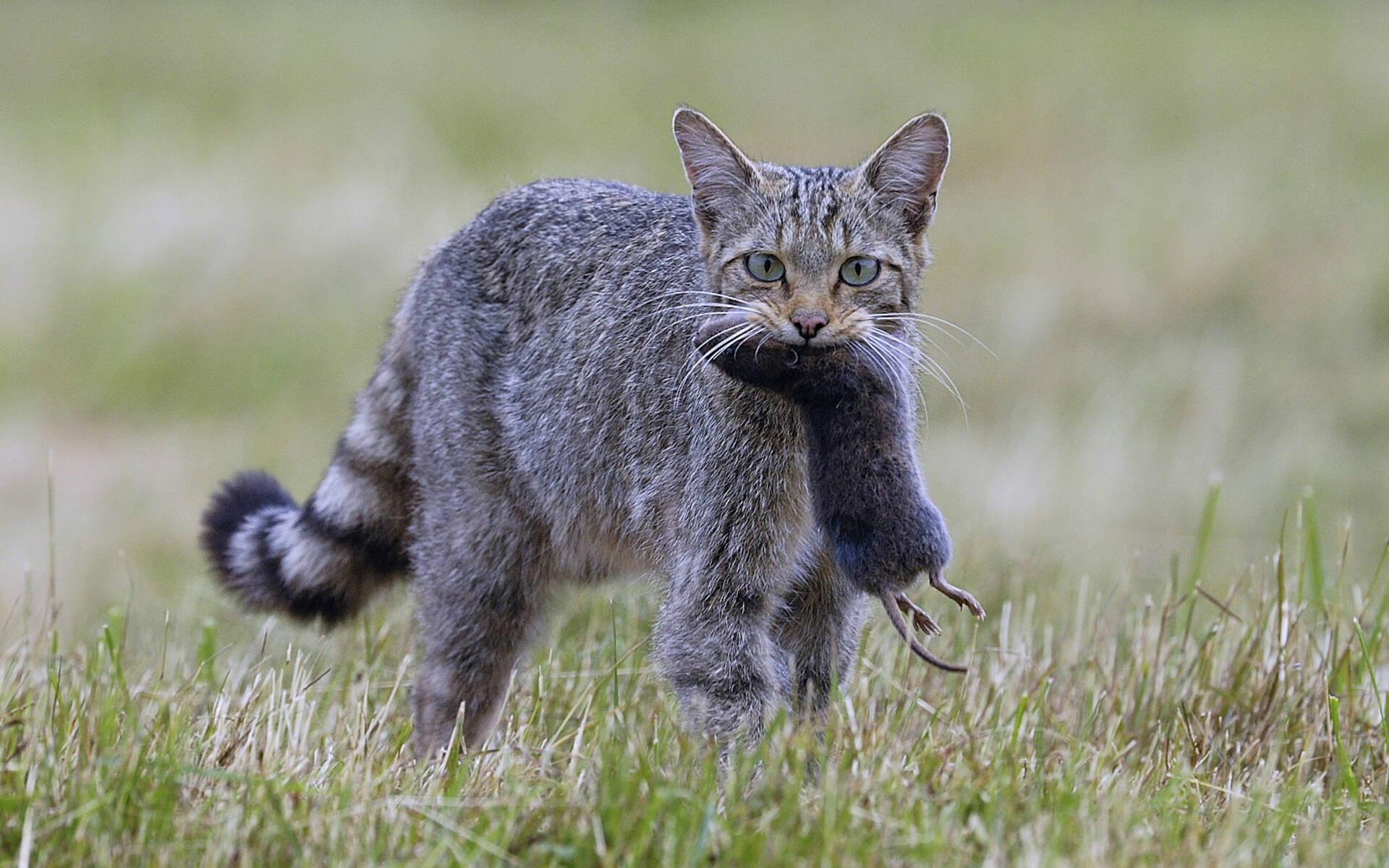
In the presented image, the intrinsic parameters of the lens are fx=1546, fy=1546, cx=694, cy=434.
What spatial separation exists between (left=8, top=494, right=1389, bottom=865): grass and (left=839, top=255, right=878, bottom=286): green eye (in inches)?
40.0

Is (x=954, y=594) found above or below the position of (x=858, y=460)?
below

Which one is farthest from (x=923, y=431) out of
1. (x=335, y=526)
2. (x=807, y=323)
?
(x=335, y=526)

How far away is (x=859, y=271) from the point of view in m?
3.72

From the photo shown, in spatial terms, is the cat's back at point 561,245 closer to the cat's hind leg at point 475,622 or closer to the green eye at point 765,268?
the green eye at point 765,268

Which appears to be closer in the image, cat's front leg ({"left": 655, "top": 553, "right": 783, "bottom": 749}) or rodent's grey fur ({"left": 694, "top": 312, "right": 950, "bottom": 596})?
rodent's grey fur ({"left": 694, "top": 312, "right": 950, "bottom": 596})

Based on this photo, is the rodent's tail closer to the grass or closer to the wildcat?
the wildcat

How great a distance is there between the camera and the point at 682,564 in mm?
3812

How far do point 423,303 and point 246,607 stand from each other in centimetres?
109

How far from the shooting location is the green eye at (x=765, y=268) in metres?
3.71

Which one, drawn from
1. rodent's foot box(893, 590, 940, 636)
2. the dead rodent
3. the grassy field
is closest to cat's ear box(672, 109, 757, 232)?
the dead rodent

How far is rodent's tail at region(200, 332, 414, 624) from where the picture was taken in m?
4.72

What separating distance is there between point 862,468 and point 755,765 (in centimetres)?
67

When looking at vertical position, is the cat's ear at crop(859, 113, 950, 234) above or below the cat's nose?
above

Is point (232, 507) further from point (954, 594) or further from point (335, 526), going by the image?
point (954, 594)
